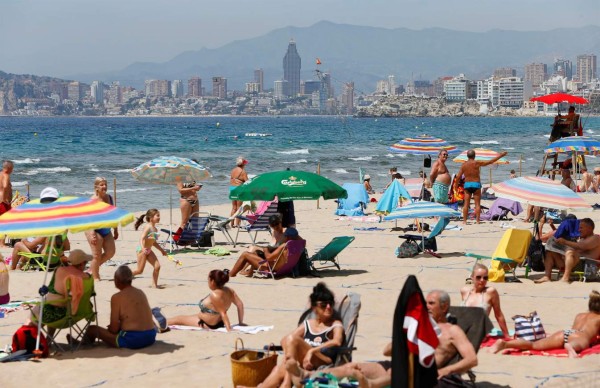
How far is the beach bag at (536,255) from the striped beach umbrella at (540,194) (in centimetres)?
53

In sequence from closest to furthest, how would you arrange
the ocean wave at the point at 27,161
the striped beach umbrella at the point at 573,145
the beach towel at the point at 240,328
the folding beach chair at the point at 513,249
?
1. the beach towel at the point at 240,328
2. the folding beach chair at the point at 513,249
3. the striped beach umbrella at the point at 573,145
4. the ocean wave at the point at 27,161

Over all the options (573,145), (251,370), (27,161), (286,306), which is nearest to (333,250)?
(286,306)

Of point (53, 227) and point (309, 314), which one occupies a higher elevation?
point (53, 227)

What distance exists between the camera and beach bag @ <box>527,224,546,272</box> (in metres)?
12.4

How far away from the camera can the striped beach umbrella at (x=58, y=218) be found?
26.3 feet

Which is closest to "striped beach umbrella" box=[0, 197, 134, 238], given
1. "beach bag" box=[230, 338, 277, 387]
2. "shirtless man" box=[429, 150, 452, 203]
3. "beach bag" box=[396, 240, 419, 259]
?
"beach bag" box=[230, 338, 277, 387]

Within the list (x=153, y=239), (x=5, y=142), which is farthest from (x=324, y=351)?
(x=5, y=142)

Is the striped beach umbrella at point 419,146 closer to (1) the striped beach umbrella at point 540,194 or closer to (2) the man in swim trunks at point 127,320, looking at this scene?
(1) the striped beach umbrella at point 540,194

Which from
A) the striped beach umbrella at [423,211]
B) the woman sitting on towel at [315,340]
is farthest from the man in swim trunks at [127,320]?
the striped beach umbrella at [423,211]

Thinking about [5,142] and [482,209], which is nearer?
[482,209]

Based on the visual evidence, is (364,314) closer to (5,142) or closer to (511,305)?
(511,305)

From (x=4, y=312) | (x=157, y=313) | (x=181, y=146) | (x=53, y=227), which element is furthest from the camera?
(x=181, y=146)

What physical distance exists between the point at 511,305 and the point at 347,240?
3.05 meters

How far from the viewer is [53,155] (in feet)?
184
